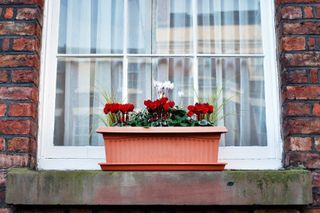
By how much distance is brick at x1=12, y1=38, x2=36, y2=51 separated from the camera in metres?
2.77

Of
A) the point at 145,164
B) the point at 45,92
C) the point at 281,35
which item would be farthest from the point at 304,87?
the point at 45,92

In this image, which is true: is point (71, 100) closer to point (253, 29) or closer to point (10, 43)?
point (10, 43)

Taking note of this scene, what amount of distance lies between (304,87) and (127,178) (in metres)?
1.06

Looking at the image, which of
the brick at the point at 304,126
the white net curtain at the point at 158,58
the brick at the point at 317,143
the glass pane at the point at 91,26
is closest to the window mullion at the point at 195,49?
the white net curtain at the point at 158,58

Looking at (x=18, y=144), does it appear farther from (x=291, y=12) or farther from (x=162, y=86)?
(x=291, y=12)

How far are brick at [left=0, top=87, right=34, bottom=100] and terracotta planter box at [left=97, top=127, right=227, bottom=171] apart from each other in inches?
18.5

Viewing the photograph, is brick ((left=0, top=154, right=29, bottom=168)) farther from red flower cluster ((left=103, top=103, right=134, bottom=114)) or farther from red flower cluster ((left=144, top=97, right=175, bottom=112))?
red flower cluster ((left=144, top=97, right=175, bottom=112))

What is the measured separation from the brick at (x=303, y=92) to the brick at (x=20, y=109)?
54.0 inches

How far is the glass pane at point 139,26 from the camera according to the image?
9.91ft

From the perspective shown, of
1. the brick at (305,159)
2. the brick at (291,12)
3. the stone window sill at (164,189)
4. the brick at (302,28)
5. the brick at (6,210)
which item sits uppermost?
the brick at (291,12)

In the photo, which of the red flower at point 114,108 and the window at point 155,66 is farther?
the window at point 155,66

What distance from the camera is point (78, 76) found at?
2979 mm

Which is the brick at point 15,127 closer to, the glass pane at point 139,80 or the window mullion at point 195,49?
the glass pane at point 139,80

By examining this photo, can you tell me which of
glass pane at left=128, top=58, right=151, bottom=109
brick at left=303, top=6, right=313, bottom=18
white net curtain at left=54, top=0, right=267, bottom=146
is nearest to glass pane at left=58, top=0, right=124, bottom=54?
white net curtain at left=54, top=0, right=267, bottom=146
